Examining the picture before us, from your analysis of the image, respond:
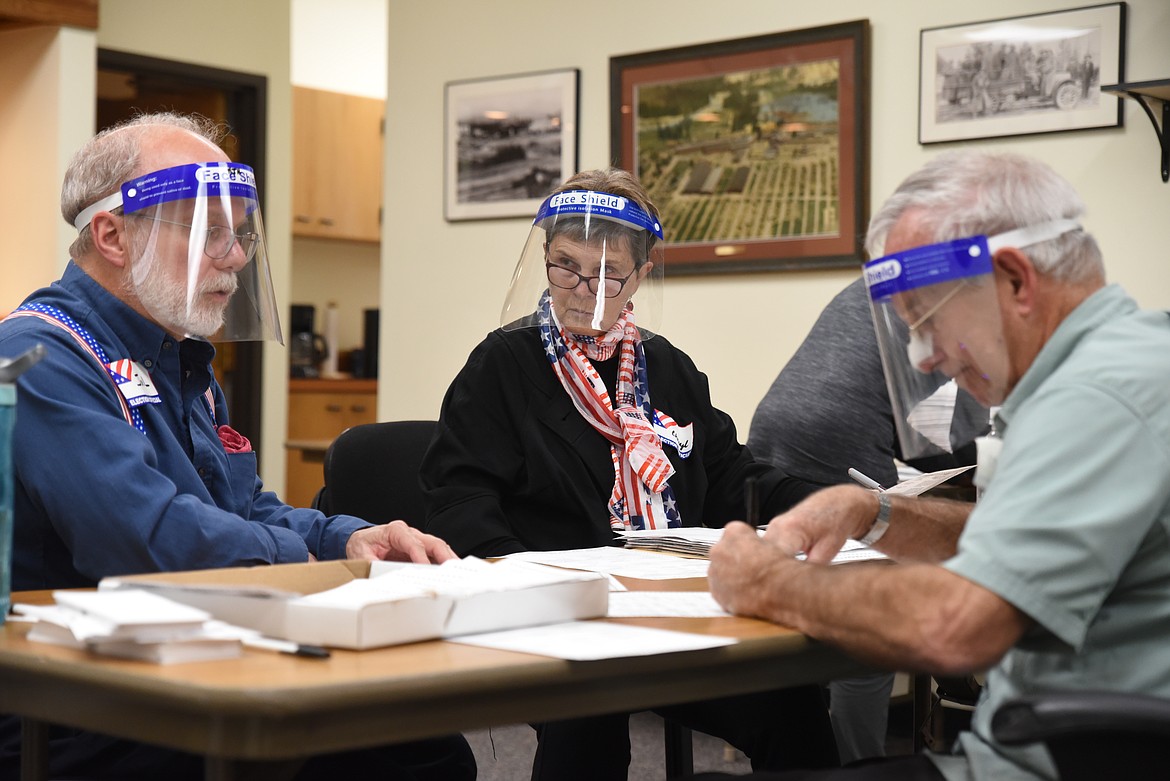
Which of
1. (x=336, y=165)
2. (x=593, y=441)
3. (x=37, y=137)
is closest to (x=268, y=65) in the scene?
(x=336, y=165)

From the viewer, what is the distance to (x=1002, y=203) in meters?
1.46

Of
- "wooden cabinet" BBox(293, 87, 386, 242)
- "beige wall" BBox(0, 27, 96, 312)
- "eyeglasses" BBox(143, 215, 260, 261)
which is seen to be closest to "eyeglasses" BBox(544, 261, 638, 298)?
"eyeglasses" BBox(143, 215, 260, 261)

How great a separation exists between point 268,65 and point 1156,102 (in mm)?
4622

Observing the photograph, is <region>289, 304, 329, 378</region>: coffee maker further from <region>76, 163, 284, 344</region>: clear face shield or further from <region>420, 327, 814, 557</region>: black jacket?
<region>76, 163, 284, 344</region>: clear face shield

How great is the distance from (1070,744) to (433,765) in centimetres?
101

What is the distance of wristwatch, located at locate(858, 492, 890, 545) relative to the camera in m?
1.75

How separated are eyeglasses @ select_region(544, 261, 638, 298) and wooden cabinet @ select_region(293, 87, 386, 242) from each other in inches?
215

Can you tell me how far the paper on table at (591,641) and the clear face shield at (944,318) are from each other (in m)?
0.45

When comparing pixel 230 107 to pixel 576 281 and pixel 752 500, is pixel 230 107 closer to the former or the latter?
pixel 576 281

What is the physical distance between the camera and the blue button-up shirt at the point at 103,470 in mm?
1599

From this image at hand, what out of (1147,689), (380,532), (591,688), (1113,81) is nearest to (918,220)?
(1147,689)

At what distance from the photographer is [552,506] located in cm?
238

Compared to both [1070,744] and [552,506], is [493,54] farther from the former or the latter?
[1070,744]

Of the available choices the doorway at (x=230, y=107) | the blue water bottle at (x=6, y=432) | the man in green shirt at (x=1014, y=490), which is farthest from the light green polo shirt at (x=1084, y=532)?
the doorway at (x=230, y=107)
